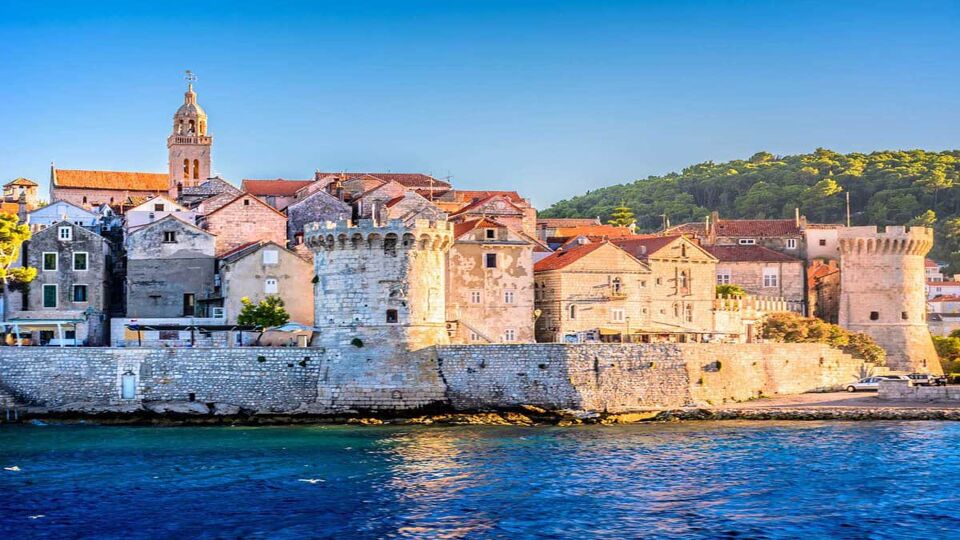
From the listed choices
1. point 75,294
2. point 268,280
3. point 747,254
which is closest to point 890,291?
point 747,254

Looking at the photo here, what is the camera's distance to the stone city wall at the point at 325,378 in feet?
156

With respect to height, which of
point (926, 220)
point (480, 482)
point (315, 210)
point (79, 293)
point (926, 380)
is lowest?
point (480, 482)

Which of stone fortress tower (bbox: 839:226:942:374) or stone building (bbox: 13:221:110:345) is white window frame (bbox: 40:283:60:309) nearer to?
stone building (bbox: 13:221:110:345)

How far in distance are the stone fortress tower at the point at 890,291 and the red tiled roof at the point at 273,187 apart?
1319 inches

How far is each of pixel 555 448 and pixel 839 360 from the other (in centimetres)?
2310

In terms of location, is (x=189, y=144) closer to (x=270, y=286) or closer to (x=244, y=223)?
(x=244, y=223)

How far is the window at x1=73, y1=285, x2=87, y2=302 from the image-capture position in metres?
59.5

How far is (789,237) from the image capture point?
73.8 m

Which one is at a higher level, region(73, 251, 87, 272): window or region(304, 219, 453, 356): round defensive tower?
region(73, 251, 87, 272): window

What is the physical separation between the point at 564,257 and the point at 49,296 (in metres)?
25.1

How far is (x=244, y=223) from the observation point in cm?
6347

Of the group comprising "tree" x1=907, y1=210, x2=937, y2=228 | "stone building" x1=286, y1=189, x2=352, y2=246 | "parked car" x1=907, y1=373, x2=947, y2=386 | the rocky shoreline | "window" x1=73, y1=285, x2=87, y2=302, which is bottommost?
the rocky shoreline

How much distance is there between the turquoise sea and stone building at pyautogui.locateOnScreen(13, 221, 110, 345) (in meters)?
12.9

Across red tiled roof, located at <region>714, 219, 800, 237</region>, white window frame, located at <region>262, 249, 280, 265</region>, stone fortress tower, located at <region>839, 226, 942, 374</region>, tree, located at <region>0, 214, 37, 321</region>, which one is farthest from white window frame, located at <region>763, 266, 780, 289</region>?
tree, located at <region>0, 214, 37, 321</region>
